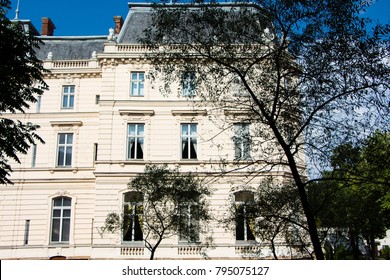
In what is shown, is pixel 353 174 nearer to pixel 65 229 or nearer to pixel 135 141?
pixel 135 141

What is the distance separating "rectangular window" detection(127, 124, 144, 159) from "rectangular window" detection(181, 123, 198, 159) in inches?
82.8

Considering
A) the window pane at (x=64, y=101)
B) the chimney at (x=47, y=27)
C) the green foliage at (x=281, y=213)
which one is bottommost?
the green foliage at (x=281, y=213)

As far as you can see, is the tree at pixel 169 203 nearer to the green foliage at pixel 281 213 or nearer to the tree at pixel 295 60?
the green foliage at pixel 281 213

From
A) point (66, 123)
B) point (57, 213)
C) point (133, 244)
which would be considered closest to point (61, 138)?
point (66, 123)

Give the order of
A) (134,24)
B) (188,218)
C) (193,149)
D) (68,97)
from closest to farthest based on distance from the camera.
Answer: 1. (188,218)
2. (193,149)
3. (68,97)
4. (134,24)

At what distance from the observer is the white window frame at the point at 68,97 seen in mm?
25609

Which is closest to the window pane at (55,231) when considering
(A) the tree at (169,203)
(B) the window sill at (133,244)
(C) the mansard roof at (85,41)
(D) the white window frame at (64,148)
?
(D) the white window frame at (64,148)

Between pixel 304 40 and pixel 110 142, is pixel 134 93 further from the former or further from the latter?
pixel 304 40

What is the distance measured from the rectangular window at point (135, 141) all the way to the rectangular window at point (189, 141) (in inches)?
82.8

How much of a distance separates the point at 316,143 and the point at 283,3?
3.12 m

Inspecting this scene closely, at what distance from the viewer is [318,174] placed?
10.7 meters

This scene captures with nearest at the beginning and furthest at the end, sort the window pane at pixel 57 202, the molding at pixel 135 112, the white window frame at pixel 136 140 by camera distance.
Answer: the white window frame at pixel 136 140
the molding at pixel 135 112
the window pane at pixel 57 202

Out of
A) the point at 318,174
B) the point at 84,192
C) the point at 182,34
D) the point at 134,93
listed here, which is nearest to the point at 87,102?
the point at 134,93

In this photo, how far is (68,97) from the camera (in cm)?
2562
